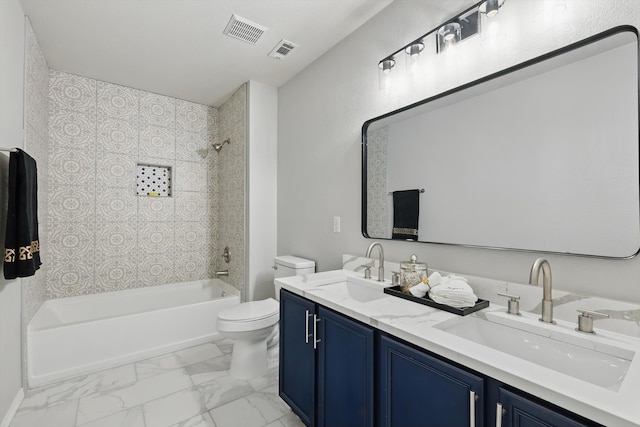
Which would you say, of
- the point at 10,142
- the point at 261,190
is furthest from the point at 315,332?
the point at 10,142

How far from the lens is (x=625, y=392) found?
0.66m

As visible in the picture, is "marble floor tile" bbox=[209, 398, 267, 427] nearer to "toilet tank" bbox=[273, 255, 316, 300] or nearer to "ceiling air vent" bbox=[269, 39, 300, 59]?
"toilet tank" bbox=[273, 255, 316, 300]

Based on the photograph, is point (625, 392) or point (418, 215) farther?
point (418, 215)

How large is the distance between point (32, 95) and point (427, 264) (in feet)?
9.73

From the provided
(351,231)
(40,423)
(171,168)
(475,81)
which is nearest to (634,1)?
(475,81)

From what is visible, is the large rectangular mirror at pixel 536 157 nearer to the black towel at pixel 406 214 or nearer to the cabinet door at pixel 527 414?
the black towel at pixel 406 214

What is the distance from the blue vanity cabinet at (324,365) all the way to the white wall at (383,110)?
66cm

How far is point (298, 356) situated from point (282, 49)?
2242 mm

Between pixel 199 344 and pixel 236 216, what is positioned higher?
pixel 236 216

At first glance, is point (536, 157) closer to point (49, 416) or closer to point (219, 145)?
point (49, 416)

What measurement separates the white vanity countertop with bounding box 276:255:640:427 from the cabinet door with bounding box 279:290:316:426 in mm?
92

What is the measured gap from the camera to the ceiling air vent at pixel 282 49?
2.33m

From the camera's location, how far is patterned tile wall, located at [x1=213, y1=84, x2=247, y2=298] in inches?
121

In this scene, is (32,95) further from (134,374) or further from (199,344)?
(199,344)
